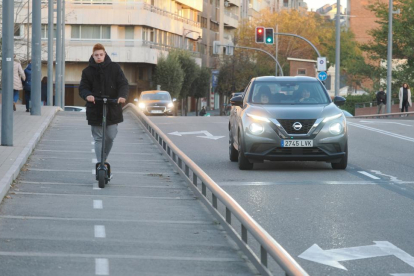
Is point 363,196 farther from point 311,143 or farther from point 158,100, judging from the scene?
point 158,100

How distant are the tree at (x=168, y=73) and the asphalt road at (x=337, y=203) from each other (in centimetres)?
6380

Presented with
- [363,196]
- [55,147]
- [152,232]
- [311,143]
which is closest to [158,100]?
[55,147]

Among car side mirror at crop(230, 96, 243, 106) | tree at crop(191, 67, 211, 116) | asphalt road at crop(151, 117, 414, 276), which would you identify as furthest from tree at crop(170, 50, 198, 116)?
car side mirror at crop(230, 96, 243, 106)

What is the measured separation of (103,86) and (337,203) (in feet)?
10.5

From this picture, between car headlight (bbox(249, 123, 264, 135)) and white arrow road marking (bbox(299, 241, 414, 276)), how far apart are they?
6.91 meters

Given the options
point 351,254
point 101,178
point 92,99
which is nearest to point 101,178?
point 101,178

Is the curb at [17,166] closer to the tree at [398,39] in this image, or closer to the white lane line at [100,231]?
the white lane line at [100,231]

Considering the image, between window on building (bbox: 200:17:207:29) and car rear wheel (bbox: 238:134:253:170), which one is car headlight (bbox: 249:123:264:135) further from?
window on building (bbox: 200:17:207:29)

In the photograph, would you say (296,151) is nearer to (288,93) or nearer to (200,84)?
(288,93)

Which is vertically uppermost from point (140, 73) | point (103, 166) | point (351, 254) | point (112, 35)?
point (112, 35)

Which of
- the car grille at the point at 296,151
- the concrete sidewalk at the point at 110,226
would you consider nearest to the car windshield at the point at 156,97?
the concrete sidewalk at the point at 110,226

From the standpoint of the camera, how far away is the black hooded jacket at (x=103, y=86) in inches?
481

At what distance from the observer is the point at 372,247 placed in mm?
8539

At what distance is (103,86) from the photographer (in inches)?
480
